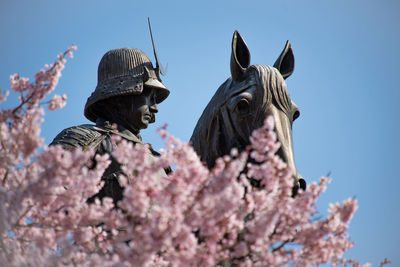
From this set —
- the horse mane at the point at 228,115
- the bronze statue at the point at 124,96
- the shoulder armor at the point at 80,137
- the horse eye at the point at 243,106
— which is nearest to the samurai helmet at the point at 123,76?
the bronze statue at the point at 124,96

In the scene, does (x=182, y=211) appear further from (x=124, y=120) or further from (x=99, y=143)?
(x=124, y=120)

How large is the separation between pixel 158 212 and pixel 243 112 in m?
2.59

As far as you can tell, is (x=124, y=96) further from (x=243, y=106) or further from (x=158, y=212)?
(x=158, y=212)

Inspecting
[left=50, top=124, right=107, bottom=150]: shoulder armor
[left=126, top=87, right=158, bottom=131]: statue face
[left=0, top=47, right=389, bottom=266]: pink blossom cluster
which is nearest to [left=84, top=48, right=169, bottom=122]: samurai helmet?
[left=126, top=87, right=158, bottom=131]: statue face

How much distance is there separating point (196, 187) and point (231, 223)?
1.42 feet

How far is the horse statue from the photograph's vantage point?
7453 millimetres

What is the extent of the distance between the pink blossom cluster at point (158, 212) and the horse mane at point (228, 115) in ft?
5.13

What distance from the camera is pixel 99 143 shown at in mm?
7766

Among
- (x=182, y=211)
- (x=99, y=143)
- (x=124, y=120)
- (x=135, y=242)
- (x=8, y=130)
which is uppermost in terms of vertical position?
(x=124, y=120)

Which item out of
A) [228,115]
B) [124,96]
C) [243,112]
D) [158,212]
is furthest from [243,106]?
[158,212]

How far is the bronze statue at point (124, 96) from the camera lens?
26.7 ft

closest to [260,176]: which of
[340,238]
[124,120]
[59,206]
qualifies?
[340,238]

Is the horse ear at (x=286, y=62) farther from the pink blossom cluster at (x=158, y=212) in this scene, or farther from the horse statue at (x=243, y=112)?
the pink blossom cluster at (x=158, y=212)

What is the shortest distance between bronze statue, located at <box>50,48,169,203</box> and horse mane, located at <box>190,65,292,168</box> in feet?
2.11
